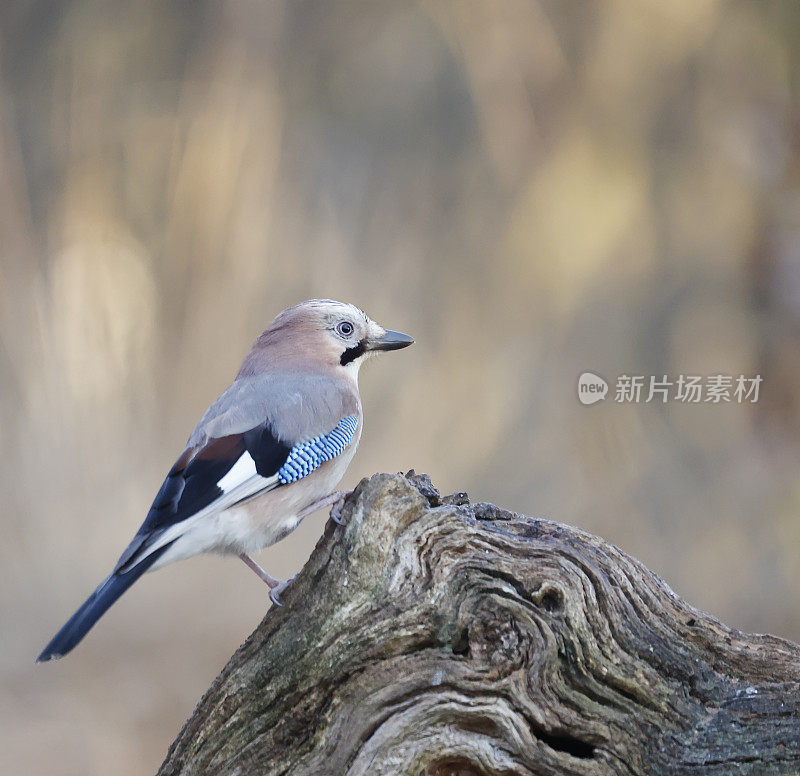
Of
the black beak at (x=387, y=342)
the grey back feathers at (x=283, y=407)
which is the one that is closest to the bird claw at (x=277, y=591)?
the grey back feathers at (x=283, y=407)

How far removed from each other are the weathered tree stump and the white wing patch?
259 millimetres

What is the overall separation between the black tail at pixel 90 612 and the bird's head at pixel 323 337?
70 centimetres

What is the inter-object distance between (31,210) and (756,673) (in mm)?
3456

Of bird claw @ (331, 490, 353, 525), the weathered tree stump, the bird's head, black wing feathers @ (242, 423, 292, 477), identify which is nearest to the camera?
the weathered tree stump

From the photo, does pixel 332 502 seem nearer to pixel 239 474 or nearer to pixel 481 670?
pixel 239 474

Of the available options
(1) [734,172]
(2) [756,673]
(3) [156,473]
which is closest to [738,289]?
(1) [734,172]

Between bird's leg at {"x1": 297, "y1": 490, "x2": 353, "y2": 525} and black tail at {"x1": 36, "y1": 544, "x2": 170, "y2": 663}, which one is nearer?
black tail at {"x1": 36, "y1": 544, "x2": 170, "y2": 663}

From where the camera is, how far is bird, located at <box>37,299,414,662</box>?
2.12m

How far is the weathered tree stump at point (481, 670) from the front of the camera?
6.21ft

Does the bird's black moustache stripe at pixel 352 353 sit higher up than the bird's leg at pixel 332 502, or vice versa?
the bird's black moustache stripe at pixel 352 353

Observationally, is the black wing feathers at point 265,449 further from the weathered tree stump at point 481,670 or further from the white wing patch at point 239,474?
the weathered tree stump at point 481,670

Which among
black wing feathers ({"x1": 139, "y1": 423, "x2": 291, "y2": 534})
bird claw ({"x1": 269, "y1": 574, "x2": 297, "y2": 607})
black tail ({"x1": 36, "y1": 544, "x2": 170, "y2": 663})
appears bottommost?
black tail ({"x1": 36, "y1": 544, "x2": 170, "y2": 663})

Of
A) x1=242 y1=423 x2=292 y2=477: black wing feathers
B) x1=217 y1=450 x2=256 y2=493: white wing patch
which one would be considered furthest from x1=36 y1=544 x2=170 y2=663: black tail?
x1=242 y1=423 x2=292 y2=477: black wing feathers

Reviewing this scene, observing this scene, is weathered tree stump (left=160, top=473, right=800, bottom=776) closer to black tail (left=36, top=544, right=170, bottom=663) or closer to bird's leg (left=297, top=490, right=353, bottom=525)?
bird's leg (left=297, top=490, right=353, bottom=525)
